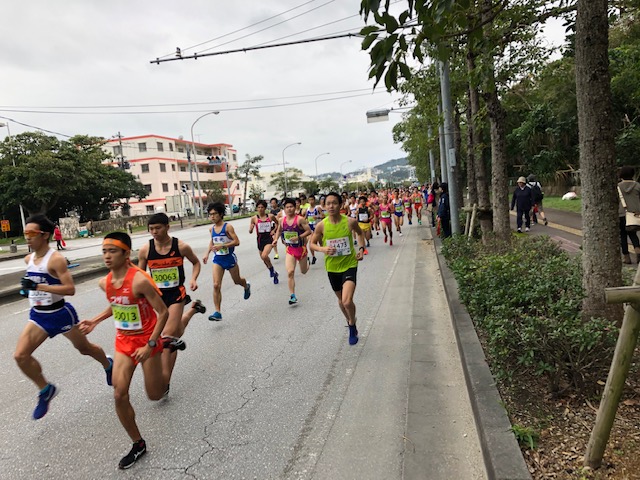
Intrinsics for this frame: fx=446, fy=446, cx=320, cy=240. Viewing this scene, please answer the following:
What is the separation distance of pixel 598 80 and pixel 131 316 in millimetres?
4220

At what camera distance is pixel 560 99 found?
25.7m

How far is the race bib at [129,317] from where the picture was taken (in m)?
3.39

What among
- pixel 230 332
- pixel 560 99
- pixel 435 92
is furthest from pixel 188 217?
pixel 230 332

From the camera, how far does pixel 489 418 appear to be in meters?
3.02

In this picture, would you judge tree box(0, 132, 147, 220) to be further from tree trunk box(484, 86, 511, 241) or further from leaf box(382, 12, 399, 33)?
leaf box(382, 12, 399, 33)

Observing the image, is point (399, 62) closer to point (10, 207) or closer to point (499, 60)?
point (499, 60)

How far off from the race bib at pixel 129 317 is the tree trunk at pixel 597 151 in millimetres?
3819

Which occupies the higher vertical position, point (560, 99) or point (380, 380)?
point (560, 99)

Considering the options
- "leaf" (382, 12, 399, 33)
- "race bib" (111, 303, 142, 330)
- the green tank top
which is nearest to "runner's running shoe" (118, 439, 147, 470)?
"race bib" (111, 303, 142, 330)

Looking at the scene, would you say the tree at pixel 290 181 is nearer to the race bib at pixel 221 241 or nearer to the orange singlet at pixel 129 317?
the race bib at pixel 221 241

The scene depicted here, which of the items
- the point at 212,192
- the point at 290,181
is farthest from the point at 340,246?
the point at 290,181

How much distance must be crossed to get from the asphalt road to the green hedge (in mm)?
991

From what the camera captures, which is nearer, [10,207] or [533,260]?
[533,260]

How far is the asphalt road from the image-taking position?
3.12 m
